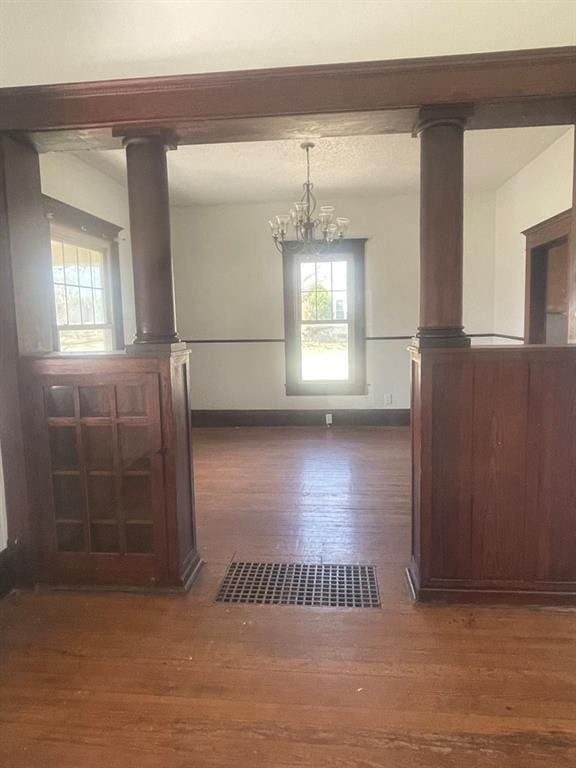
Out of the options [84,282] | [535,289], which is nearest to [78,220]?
[84,282]

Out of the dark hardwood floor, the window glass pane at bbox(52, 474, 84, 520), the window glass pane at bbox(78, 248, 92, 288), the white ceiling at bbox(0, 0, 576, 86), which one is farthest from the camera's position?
the window glass pane at bbox(78, 248, 92, 288)

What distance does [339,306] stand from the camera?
5.97 metres

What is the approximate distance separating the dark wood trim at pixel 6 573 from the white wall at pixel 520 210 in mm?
4294

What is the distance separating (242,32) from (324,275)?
378 centimetres

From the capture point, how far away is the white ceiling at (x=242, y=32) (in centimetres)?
211

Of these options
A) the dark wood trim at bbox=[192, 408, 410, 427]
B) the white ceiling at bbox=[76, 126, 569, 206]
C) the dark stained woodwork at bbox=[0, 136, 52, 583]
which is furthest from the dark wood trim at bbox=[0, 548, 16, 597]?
the dark wood trim at bbox=[192, 408, 410, 427]

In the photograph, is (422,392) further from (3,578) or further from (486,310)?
(486,310)

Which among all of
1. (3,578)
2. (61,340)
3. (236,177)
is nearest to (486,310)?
(236,177)

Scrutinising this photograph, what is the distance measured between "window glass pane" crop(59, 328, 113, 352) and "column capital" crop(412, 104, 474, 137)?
3105mm

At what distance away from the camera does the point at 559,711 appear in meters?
1.70

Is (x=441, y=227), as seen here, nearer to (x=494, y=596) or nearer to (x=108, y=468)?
(x=494, y=596)

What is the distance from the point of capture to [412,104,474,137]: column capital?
216cm

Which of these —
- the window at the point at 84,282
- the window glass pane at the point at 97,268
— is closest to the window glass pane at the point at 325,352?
the window at the point at 84,282

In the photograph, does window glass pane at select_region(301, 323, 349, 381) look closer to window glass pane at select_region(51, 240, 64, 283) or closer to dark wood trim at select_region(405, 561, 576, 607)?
window glass pane at select_region(51, 240, 64, 283)
